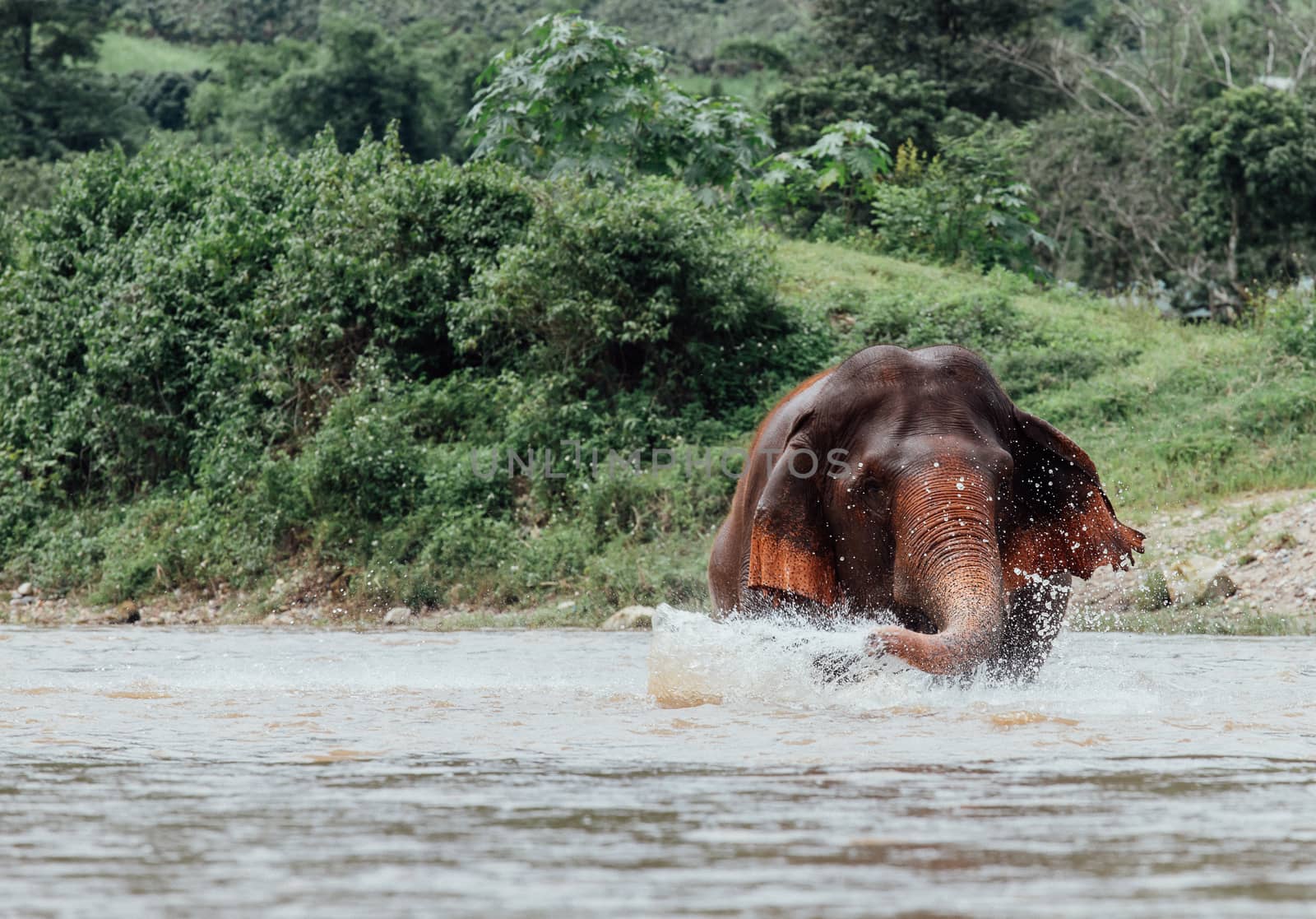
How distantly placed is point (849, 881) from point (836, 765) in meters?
1.77

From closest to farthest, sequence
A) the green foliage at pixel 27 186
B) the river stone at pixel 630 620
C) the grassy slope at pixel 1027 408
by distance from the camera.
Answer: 1. the river stone at pixel 630 620
2. the grassy slope at pixel 1027 408
3. the green foliage at pixel 27 186

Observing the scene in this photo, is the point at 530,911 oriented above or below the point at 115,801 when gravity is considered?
above

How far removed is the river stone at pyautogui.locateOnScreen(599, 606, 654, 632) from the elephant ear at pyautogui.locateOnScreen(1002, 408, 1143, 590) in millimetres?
6614

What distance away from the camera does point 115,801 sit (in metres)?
4.73

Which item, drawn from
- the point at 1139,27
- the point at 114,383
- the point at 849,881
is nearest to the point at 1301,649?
the point at 849,881

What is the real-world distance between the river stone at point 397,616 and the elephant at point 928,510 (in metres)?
8.08

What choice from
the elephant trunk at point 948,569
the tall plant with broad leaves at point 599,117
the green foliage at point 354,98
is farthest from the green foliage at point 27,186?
the elephant trunk at point 948,569

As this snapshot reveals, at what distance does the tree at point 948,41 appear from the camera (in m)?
33.7

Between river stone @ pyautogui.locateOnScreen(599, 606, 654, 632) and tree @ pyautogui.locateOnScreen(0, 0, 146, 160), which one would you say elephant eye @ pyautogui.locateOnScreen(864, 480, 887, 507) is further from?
tree @ pyautogui.locateOnScreen(0, 0, 146, 160)

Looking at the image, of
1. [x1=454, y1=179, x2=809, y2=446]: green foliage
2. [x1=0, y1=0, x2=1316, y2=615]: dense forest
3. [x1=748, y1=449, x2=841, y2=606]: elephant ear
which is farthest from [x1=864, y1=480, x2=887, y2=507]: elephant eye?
[x1=454, y1=179, x2=809, y2=446]: green foliage

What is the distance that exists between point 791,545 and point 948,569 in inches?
40.8

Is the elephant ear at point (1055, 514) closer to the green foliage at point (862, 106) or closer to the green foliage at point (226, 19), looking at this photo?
the green foliage at point (862, 106)

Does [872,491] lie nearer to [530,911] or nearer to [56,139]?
[530,911]

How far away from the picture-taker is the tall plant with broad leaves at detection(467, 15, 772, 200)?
22.0 meters
